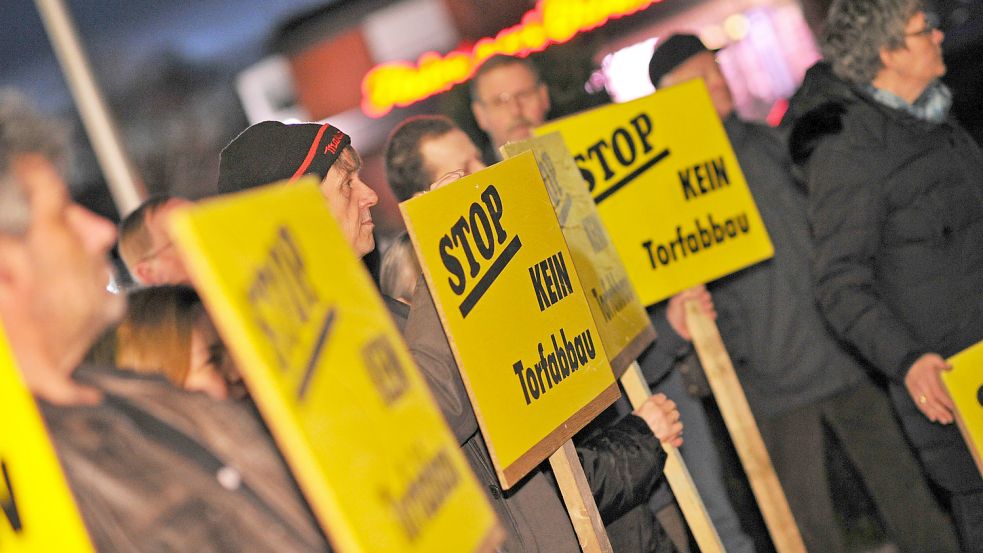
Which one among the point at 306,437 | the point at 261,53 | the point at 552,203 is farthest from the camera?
the point at 261,53

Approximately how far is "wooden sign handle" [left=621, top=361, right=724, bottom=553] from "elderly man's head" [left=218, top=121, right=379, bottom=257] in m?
1.04

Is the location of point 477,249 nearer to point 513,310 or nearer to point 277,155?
point 513,310

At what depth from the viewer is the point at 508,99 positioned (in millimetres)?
4699

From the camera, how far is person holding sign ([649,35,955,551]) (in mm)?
4422

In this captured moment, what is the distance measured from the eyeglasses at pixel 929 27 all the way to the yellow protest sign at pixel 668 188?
2.28ft

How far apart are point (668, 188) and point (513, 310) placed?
149cm

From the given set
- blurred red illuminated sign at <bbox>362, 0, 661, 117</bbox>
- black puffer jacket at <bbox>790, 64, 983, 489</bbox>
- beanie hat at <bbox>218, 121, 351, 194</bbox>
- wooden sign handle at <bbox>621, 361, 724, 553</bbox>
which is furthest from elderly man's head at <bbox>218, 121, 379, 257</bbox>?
blurred red illuminated sign at <bbox>362, 0, 661, 117</bbox>

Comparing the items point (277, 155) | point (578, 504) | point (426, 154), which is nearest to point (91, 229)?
point (277, 155)

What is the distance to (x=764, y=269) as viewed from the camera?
453cm

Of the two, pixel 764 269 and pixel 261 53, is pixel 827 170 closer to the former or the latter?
pixel 764 269

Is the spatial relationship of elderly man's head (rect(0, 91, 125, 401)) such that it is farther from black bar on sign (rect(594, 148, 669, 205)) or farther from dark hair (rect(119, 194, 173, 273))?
black bar on sign (rect(594, 148, 669, 205))

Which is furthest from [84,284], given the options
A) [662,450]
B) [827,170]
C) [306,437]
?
[827,170]

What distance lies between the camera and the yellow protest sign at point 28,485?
188 cm

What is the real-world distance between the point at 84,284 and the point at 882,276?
2544mm
